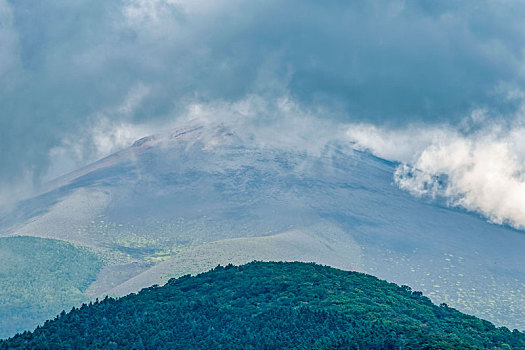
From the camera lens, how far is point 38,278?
403 feet

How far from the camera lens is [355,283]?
58719 millimetres

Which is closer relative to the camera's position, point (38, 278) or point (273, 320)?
point (273, 320)

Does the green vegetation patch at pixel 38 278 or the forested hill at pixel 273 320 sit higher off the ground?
the green vegetation patch at pixel 38 278

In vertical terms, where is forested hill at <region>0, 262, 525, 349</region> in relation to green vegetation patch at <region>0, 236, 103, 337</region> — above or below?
below

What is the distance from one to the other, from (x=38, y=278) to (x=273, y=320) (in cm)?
8203

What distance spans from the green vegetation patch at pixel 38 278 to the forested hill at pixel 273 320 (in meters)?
58.9

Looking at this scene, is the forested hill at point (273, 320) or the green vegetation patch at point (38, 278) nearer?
the forested hill at point (273, 320)

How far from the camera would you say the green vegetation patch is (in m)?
112

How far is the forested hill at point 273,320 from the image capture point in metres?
45.3

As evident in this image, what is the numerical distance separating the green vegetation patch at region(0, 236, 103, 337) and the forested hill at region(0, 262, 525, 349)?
5888 centimetres

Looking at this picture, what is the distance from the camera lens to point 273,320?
164 ft

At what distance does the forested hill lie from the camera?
45312mm

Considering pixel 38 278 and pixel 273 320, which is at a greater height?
pixel 38 278

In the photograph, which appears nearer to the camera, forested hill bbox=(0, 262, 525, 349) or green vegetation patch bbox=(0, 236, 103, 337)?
forested hill bbox=(0, 262, 525, 349)
